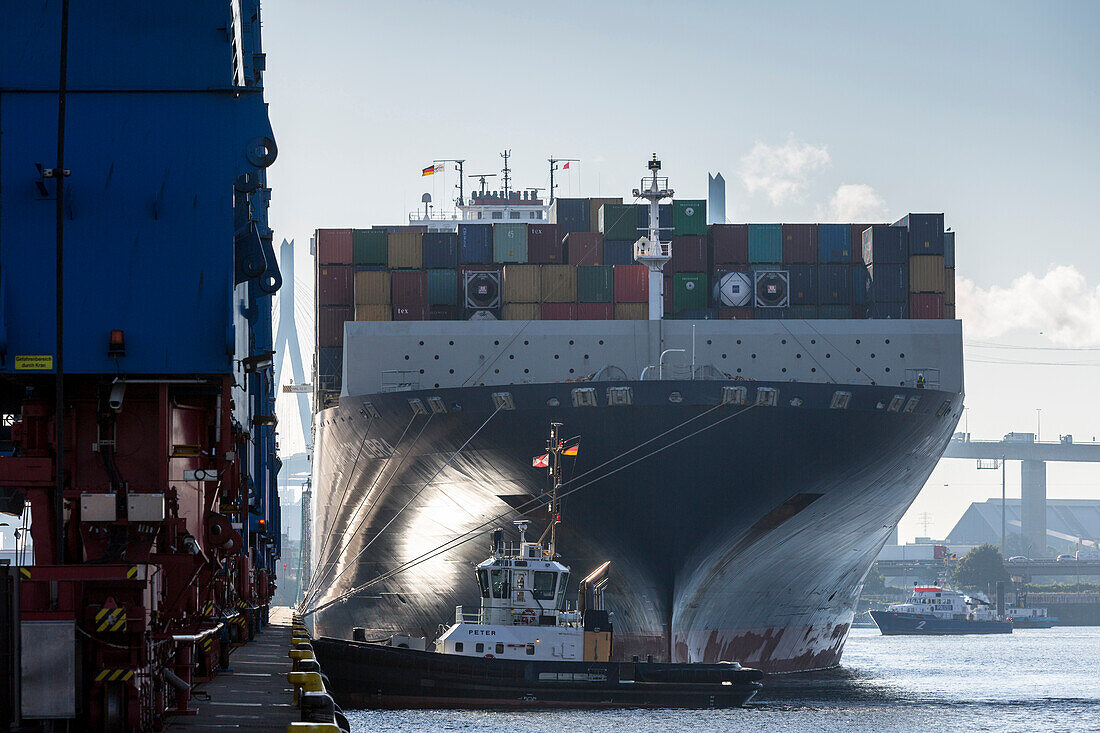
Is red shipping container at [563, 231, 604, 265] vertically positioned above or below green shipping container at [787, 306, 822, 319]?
above

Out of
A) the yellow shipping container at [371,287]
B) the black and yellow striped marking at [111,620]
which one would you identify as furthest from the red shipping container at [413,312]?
the black and yellow striped marking at [111,620]

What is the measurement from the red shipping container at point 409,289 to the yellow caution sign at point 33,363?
22408 millimetres

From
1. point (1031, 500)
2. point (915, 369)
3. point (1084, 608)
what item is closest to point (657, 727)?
point (915, 369)

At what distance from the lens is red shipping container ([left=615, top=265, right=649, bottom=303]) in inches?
1323

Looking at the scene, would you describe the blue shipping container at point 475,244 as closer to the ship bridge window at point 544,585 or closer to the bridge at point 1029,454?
the ship bridge window at point 544,585

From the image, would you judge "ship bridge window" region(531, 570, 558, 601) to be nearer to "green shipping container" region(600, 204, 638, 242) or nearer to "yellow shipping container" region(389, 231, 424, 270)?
"yellow shipping container" region(389, 231, 424, 270)

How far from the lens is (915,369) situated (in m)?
32.6

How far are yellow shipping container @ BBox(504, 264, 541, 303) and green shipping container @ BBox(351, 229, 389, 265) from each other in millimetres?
3407

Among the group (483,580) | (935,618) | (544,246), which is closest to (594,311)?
(544,246)

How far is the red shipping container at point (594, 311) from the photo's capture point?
3334 cm

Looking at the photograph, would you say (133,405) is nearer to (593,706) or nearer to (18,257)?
(18,257)

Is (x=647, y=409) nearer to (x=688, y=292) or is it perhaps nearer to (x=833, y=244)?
(x=688, y=292)

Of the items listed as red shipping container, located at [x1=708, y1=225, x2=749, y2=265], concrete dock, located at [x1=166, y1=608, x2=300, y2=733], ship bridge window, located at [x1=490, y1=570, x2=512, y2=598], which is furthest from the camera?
red shipping container, located at [x1=708, y1=225, x2=749, y2=265]

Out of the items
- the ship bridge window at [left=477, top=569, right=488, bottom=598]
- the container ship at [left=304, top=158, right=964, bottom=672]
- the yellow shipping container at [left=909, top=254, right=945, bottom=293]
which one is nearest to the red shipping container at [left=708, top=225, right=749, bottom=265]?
the container ship at [left=304, top=158, right=964, bottom=672]
